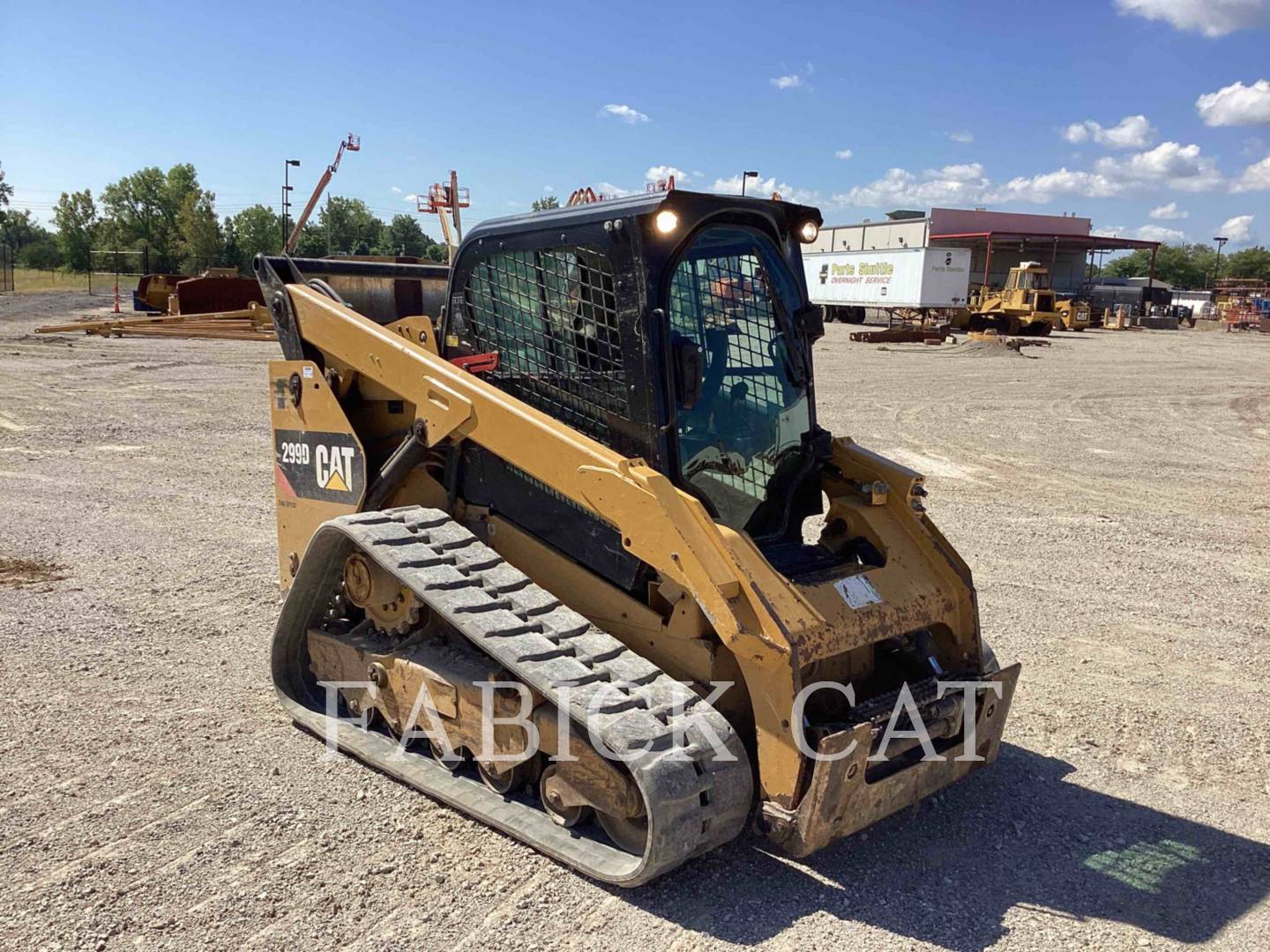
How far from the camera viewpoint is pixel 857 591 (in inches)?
158

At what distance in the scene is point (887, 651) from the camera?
14.8ft

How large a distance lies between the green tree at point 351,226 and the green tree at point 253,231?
5052mm

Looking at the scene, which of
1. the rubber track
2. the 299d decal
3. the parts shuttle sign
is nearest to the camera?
the rubber track

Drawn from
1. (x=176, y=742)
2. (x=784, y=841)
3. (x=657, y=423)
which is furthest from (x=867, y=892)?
(x=176, y=742)

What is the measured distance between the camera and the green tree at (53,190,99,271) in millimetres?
68125

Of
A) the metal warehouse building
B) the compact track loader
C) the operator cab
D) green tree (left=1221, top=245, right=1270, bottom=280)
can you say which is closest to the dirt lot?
the compact track loader

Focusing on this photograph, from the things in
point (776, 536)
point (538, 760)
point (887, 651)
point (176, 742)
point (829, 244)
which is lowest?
point (176, 742)

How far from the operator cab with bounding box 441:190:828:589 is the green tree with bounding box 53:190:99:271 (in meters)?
74.3

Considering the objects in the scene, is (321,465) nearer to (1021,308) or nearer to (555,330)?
(555,330)

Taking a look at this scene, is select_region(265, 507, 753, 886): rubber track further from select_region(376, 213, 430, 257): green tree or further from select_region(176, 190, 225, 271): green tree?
select_region(376, 213, 430, 257): green tree

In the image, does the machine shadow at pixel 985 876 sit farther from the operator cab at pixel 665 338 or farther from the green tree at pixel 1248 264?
the green tree at pixel 1248 264

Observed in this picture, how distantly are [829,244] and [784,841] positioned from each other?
58.5 m

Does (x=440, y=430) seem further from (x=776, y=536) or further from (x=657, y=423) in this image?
(x=776, y=536)

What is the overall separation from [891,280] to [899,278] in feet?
1.79
